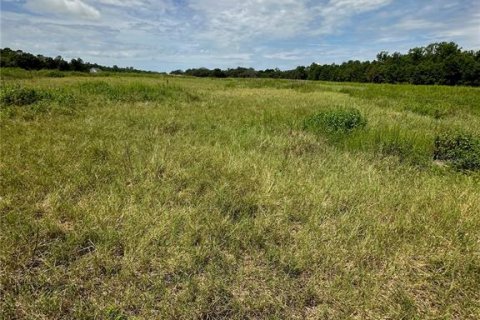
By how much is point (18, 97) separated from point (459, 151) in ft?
30.9

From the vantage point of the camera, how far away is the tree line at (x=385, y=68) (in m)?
42.5

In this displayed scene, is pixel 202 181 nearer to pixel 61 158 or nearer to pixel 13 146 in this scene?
pixel 61 158

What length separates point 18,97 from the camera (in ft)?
26.9

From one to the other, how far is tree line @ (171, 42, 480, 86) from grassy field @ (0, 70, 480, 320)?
177 feet

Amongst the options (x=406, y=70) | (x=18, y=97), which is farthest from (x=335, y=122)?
(x=406, y=70)

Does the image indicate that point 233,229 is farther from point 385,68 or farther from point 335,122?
point 385,68

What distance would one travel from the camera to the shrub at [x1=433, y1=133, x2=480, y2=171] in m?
5.18

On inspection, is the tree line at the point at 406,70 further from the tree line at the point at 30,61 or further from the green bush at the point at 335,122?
the green bush at the point at 335,122

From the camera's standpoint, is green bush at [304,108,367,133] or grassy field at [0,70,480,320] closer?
grassy field at [0,70,480,320]

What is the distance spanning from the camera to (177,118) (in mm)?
7719

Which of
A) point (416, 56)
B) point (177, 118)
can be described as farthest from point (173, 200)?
point (416, 56)

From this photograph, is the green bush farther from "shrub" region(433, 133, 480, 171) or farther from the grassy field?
"shrub" region(433, 133, 480, 171)

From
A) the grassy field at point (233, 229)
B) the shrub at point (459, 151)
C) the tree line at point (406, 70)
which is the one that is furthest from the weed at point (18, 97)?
the tree line at point (406, 70)

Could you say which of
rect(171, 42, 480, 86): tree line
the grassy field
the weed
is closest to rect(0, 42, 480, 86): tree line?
rect(171, 42, 480, 86): tree line
